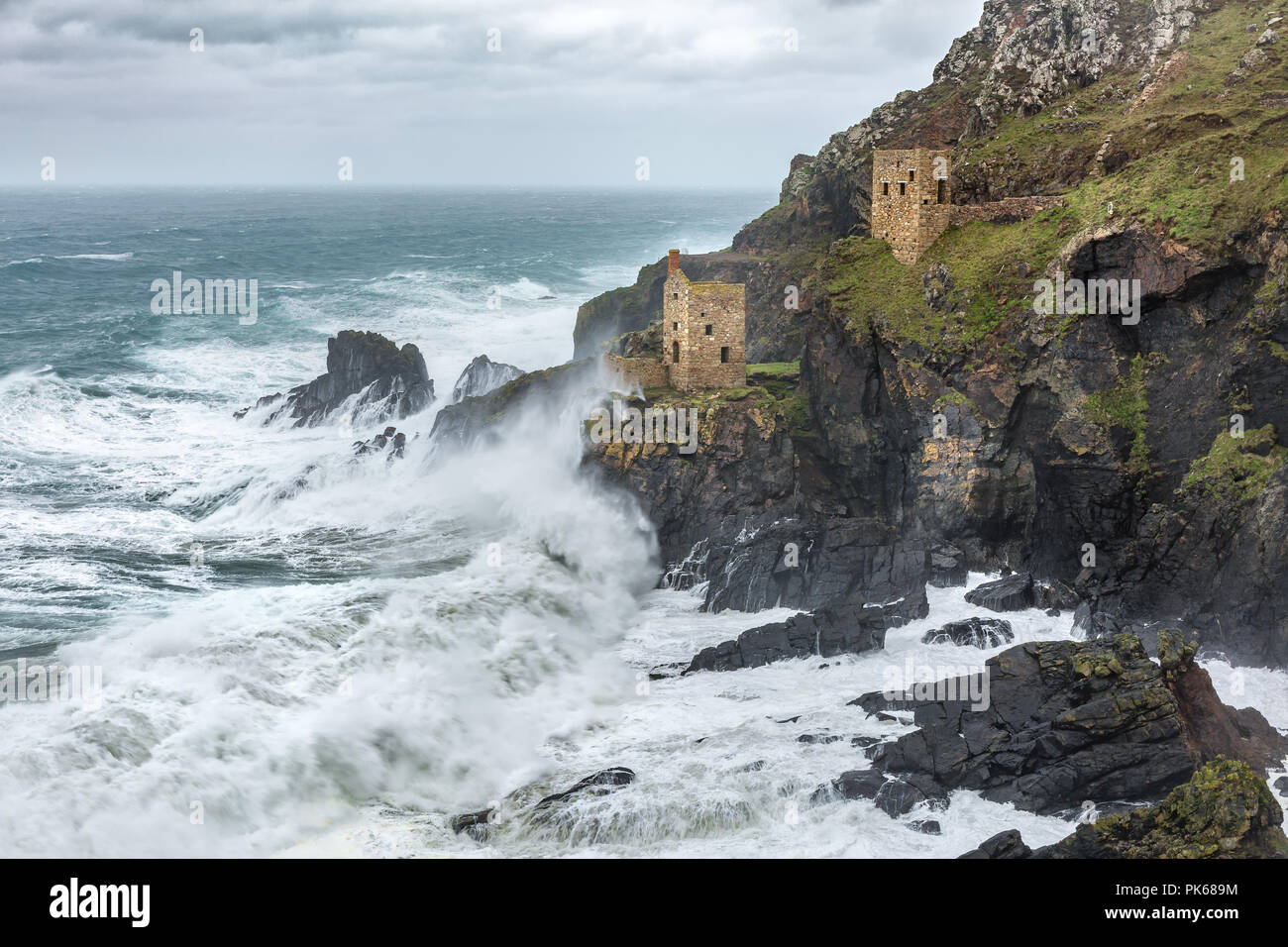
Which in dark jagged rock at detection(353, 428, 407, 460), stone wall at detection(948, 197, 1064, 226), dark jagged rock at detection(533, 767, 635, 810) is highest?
stone wall at detection(948, 197, 1064, 226)

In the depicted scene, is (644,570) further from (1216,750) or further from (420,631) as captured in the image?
(1216,750)

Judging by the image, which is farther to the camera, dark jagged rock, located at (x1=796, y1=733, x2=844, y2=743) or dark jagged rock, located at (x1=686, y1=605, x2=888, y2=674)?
dark jagged rock, located at (x1=686, y1=605, x2=888, y2=674)

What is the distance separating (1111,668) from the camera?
24.9 metres

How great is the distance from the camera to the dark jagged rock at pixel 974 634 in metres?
31.0

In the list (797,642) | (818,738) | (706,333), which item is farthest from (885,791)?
(706,333)

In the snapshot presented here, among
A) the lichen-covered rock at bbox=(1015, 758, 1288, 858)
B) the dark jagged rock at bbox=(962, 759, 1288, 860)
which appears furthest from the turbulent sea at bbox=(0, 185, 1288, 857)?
the lichen-covered rock at bbox=(1015, 758, 1288, 858)

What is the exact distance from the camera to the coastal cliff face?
32.6m

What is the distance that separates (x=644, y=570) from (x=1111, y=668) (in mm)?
16133

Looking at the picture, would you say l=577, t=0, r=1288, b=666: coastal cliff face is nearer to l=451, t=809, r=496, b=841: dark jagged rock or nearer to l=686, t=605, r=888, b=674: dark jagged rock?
l=686, t=605, r=888, b=674: dark jagged rock

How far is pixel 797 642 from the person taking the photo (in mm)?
31156

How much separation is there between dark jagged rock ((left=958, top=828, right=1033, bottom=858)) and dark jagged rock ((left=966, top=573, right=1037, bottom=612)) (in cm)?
1204

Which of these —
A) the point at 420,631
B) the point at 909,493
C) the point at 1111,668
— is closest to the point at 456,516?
the point at 420,631

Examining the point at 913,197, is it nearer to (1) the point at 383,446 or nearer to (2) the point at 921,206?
(2) the point at 921,206
